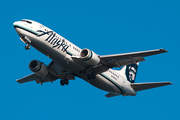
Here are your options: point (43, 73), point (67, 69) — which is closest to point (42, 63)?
point (43, 73)

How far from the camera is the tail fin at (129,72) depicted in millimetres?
41831

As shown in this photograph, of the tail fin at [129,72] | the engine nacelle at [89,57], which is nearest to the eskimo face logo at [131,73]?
the tail fin at [129,72]

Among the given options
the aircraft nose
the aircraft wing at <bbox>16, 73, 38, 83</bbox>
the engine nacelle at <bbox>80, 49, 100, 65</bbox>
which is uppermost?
the aircraft nose

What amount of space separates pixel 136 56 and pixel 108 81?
244 inches

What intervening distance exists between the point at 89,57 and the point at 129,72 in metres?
13.7

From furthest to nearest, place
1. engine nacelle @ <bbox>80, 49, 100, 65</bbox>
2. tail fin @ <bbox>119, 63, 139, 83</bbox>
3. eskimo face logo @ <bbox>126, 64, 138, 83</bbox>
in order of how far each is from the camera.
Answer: eskimo face logo @ <bbox>126, 64, 138, 83</bbox> → tail fin @ <bbox>119, 63, 139, 83</bbox> → engine nacelle @ <bbox>80, 49, 100, 65</bbox>

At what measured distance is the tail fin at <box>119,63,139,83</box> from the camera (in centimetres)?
4183

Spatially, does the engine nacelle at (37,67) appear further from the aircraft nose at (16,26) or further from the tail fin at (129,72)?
the tail fin at (129,72)

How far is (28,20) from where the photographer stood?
1261 inches

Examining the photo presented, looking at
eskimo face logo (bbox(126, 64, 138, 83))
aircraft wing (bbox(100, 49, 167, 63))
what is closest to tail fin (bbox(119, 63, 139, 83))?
eskimo face logo (bbox(126, 64, 138, 83))

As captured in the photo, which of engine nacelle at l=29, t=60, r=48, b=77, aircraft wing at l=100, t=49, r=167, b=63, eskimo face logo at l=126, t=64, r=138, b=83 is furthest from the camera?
eskimo face logo at l=126, t=64, r=138, b=83

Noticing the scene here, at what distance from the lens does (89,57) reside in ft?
103

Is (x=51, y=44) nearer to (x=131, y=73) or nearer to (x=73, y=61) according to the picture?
(x=73, y=61)

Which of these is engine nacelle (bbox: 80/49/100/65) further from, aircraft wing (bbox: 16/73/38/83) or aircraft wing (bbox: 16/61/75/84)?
aircraft wing (bbox: 16/73/38/83)
